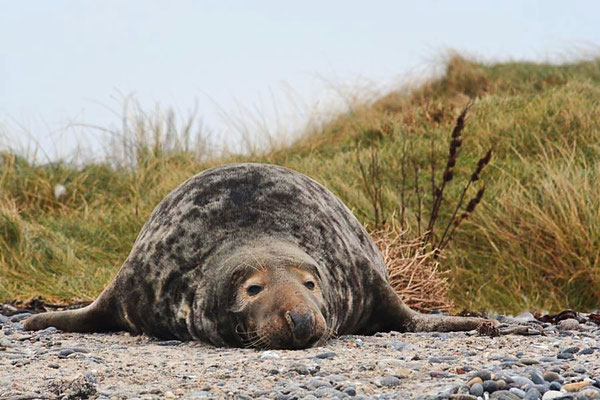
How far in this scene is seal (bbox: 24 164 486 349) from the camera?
3.89m

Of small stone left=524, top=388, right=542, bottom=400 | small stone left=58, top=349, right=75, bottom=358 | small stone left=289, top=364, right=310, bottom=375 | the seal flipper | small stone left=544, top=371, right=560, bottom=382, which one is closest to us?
small stone left=524, top=388, right=542, bottom=400

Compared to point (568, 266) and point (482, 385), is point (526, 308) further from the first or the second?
point (482, 385)

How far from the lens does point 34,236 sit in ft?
31.2

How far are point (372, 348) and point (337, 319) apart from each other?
1.17 ft

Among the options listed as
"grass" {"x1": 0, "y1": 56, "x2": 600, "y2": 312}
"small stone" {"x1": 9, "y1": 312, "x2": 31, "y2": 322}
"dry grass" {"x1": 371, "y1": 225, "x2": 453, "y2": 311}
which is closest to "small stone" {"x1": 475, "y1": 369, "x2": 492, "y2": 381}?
"dry grass" {"x1": 371, "y1": 225, "x2": 453, "y2": 311}

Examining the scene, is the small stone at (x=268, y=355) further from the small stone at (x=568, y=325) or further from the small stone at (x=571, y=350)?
the small stone at (x=568, y=325)

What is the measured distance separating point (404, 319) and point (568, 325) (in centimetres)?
104

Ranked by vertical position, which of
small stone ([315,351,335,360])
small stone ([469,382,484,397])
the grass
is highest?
the grass

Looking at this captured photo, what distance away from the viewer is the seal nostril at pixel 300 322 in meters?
3.69

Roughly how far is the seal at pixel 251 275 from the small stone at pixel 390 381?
0.64 metres

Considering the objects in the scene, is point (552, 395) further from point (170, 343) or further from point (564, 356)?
point (170, 343)

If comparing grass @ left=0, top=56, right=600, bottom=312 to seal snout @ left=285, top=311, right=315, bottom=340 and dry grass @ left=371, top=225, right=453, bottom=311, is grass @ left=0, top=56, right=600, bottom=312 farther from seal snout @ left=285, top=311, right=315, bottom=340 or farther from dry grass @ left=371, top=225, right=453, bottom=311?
seal snout @ left=285, top=311, right=315, bottom=340

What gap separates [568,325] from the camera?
5.17 m

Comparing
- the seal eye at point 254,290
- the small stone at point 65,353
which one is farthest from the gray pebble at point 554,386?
the small stone at point 65,353
